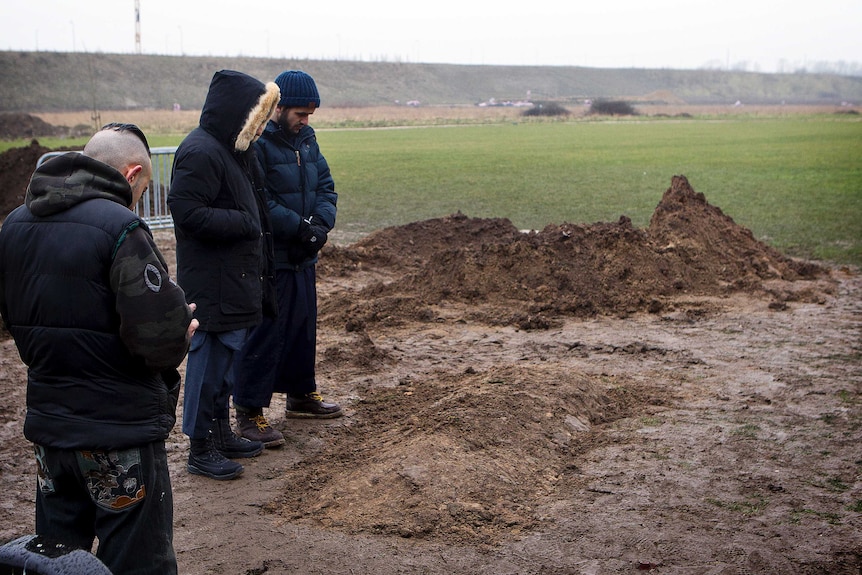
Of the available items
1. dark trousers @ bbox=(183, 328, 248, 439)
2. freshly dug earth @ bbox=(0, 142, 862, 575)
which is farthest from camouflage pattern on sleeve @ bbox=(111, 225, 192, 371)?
dark trousers @ bbox=(183, 328, 248, 439)

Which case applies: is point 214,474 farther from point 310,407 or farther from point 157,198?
point 157,198

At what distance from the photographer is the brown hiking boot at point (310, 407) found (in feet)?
19.5

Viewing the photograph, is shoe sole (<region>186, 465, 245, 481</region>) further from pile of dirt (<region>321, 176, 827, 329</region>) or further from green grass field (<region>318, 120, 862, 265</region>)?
green grass field (<region>318, 120, 862, 265</region>)

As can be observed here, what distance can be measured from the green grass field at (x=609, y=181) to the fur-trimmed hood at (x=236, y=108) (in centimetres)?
959

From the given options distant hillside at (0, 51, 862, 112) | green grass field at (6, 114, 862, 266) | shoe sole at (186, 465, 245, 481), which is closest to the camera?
shoe sole at (186, 465, 245, 481)

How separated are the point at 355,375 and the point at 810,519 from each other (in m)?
3.76

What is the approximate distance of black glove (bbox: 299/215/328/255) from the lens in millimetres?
5328

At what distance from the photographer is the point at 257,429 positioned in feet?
17.8

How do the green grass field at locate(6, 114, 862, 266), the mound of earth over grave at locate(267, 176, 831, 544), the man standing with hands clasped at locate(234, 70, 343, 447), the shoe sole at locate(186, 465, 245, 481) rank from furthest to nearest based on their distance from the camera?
1. the green grass field at locate(6, 114, 862, 266)
2. the man standing with hands clasped at locate(234, 70, 343, 447)
3. the shoe sole at locate(186, 465, 245, 481)
4. the mound of earth over grave at locate(267, 176, 831, 544)

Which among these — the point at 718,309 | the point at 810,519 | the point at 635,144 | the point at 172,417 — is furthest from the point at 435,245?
the point at 635,144

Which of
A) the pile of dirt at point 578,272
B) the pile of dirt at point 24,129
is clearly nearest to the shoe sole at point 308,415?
the pile of dirt at point 578,272

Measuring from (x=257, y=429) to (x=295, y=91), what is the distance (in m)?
2.10

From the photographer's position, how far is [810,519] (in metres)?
4.32

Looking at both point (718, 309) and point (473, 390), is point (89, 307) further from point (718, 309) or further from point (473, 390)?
point (718, 309)
